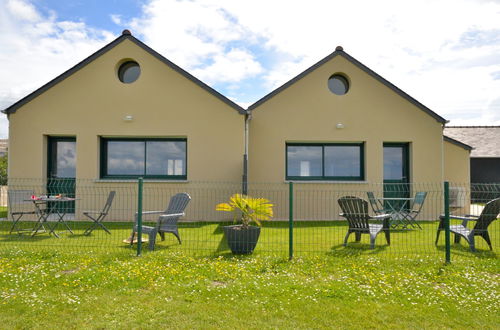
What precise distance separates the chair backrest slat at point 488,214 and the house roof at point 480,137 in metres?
17.5

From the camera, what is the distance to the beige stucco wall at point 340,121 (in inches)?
498

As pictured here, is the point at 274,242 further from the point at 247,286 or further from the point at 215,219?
the point at 215,219

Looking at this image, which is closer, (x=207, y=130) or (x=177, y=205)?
(x=177, y=205)

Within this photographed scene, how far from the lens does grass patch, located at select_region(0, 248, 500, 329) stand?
390cm

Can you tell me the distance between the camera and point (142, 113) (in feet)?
39.3

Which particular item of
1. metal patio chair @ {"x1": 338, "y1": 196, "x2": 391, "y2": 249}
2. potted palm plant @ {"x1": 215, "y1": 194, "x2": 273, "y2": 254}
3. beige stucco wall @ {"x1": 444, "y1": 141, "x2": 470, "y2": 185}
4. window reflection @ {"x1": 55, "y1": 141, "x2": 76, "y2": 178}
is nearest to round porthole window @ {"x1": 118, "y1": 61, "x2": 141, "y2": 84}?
window reflection @ {"x1": 55, "y1": 141, "x2": 76, "y2": 178}

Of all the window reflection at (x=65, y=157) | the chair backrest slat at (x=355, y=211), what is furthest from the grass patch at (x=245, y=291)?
the window reflection at (x=65, y=157)

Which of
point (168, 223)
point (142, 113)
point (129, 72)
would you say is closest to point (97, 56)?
point (129, 72)

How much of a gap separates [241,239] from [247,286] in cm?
182

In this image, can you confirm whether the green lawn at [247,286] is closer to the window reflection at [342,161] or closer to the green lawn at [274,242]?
the green lawn at [274,242]

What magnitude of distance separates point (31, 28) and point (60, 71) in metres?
2.87

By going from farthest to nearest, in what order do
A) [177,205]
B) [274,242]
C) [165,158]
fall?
[165,158], [177,205], [274,242]

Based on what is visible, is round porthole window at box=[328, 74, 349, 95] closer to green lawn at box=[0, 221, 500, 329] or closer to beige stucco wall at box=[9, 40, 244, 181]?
beige stucco wall at box=[9, 40, 244, 181]

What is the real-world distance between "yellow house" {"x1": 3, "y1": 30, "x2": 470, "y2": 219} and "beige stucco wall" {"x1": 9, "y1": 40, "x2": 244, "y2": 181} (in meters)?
0.03
